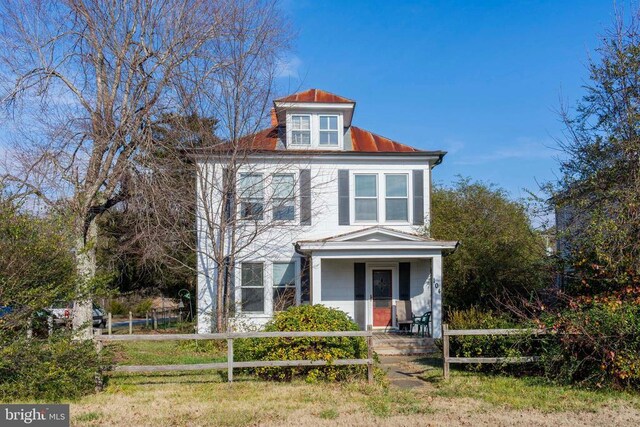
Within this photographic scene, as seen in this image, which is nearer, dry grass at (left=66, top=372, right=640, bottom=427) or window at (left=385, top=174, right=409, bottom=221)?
dry grass at (left=66, top=372, right=640, bottom=427)

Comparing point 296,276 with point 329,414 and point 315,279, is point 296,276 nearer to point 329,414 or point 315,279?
point 315,279

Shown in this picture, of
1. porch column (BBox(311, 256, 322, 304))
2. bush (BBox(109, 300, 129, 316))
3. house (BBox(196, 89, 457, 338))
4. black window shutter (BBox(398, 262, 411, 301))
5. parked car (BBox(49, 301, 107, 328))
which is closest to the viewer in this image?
parked car (BBox(49, 301, 107, 328))

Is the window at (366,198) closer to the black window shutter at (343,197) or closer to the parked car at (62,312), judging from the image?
the black window shutter at (343,197)

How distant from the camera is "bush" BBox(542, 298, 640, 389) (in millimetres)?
8672

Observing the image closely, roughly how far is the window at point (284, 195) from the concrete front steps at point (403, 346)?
4699 mm

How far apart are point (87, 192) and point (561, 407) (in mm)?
9312

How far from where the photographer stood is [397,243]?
51.4 feet

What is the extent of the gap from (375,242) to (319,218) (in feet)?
7.85

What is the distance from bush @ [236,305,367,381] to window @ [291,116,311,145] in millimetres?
Answer: 8528

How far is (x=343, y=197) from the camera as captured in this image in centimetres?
1745

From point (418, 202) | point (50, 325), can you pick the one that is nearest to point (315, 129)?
point (418, 202)

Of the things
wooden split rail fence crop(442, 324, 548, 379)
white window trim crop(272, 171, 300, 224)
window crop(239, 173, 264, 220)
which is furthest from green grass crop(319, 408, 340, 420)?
white window trim crop(272, 171, 300, 224)

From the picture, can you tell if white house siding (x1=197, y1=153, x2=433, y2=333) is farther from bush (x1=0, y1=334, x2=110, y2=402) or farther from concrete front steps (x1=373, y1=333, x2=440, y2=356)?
bush (x1=0, y1=334, x2=110, y2=402)

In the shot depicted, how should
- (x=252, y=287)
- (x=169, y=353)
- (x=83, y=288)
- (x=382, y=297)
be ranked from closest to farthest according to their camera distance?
(x=83, y=288)
(x=169, y=353)
(x=252, y=287)
(x=382, y=297)
